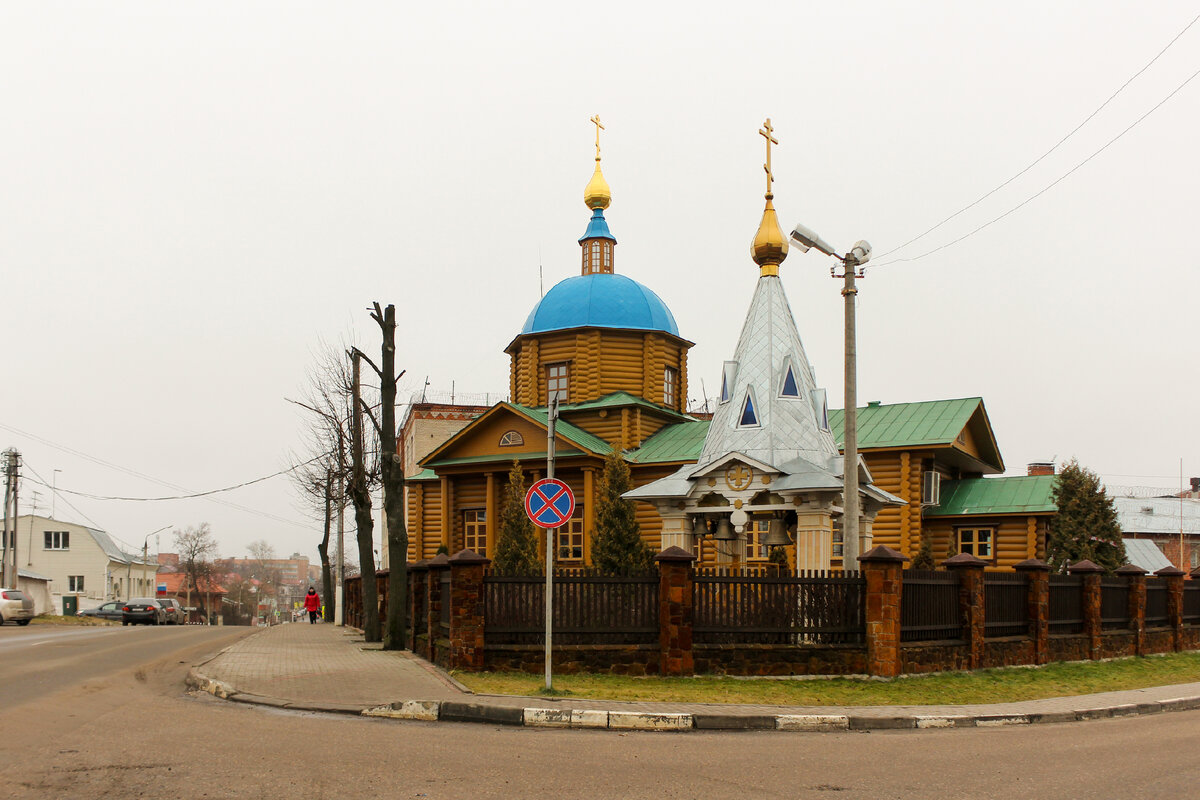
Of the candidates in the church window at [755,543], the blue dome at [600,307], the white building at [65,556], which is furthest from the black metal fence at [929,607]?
the white building at [65,556]

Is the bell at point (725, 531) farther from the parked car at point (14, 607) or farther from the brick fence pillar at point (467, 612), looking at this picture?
the parked car at point (14, 607)

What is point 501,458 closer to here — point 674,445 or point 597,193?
point 674,445

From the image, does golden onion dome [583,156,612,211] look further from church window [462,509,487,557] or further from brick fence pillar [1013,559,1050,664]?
brick fence pillar [1013,559,1050,664]

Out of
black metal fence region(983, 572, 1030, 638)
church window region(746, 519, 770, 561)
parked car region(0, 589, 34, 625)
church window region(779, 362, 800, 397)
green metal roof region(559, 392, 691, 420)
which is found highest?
green metal roof region(559, 392, 691, 420)

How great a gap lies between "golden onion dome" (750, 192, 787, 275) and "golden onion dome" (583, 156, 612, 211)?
1639cm

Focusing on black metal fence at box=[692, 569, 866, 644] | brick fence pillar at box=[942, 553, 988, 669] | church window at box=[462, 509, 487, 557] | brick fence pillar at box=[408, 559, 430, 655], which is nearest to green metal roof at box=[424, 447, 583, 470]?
church window at box=[462, 509, 487, 557]

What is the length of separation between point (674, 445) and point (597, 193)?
10088 mm

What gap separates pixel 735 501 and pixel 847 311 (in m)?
4.65

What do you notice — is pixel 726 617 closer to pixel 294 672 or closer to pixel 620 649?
pixel 620 649

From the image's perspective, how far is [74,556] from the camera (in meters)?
75.7

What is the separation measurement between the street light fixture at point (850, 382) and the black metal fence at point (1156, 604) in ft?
34.0

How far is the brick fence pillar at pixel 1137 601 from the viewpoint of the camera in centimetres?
2214

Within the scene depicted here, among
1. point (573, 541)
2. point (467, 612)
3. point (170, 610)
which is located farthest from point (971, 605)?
point (170, 610)

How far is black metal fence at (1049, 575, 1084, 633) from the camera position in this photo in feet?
65.0
